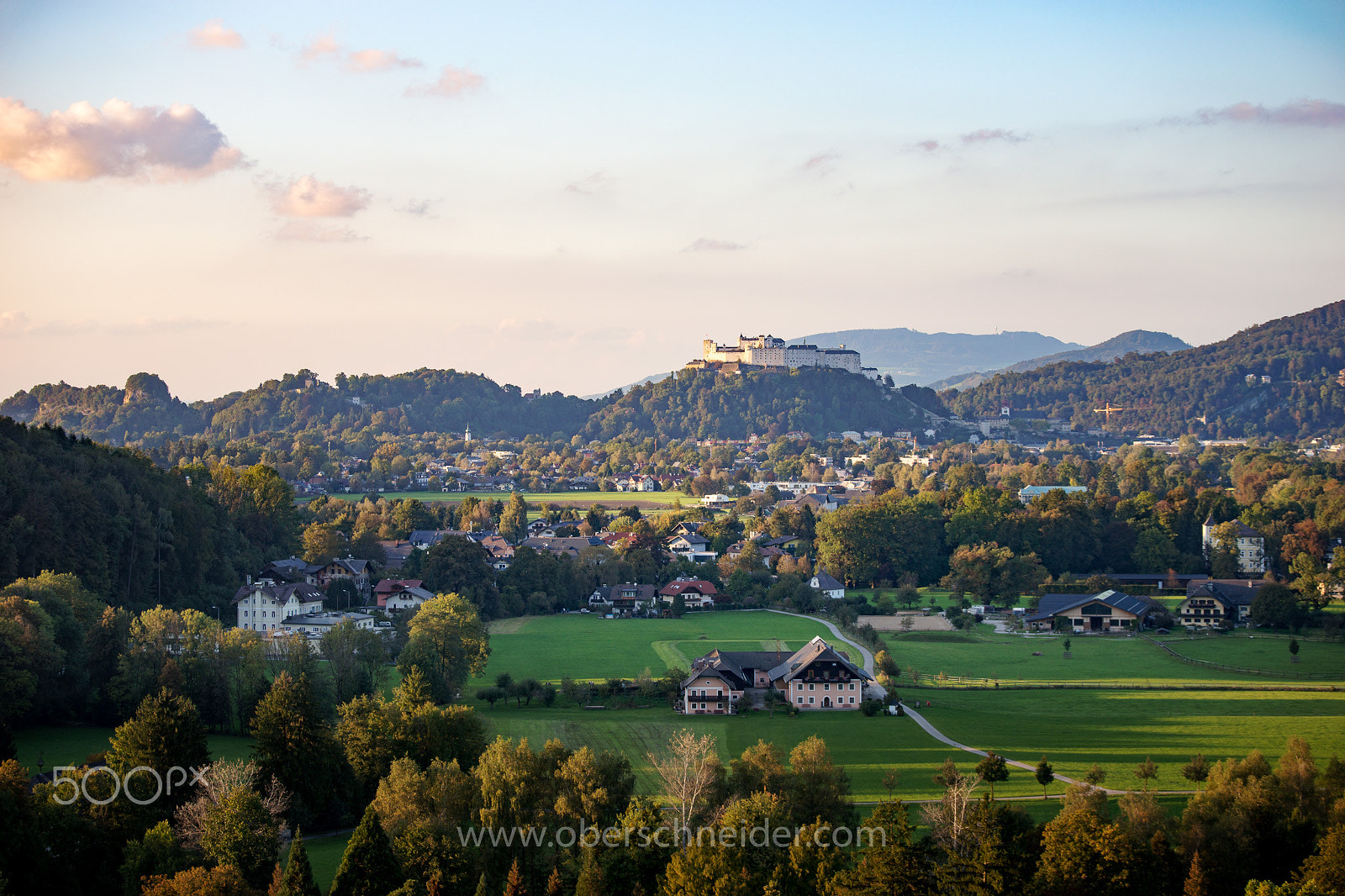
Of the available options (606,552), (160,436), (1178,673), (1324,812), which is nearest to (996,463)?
(606,552)

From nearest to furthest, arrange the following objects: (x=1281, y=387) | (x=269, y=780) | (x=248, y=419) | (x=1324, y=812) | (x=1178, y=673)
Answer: (x=1324, y=812), (x=269, y=780), (x=1178, y=673), (x=248, y=419), (x=1281, y=387)

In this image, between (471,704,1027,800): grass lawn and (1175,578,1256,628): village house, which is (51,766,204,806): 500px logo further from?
(1175,578,1256,628): village house

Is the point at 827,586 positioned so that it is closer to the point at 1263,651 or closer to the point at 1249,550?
the point at 1263,651

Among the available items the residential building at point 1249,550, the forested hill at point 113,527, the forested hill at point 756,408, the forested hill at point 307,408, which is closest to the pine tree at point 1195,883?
the forested hill at point 113,527

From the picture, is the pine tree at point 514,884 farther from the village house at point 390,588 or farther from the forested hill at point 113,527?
the village house at point 390,588

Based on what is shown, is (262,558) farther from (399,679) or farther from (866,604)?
(866,604)

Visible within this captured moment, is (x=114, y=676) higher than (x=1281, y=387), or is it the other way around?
(x=1281, y=387)
